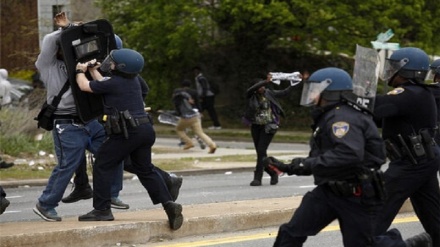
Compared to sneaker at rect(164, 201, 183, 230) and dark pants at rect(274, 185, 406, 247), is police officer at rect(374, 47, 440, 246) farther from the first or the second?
sneaker at rect(164, 201, 183, 230)

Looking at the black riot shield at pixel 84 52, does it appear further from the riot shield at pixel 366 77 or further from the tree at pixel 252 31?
the tree at pixel 252 31

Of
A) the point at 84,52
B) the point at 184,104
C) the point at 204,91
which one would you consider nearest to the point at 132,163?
the point at 84,52

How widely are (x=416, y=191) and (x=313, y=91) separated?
1.78m

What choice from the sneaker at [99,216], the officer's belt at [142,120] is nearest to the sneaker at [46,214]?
the sneaker at [99,216]

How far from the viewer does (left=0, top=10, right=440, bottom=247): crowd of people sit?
7617 millimetres

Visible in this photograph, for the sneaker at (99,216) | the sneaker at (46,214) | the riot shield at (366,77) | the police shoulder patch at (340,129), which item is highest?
the police shoulder patch at (340,129)

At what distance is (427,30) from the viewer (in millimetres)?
33750

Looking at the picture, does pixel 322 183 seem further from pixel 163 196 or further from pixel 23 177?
pixel 23 177

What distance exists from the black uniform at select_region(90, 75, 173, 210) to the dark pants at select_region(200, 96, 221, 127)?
24049 millimetres

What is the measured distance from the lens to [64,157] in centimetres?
1039

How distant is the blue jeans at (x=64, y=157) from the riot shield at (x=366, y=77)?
3192 millimetres

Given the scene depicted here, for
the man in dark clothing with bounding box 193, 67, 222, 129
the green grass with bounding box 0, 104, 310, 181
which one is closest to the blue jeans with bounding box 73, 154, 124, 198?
the green grass with bounding box 0, 104, 310, 181

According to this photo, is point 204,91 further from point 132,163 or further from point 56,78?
point 132,163

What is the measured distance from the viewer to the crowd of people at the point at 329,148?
7617 mm
